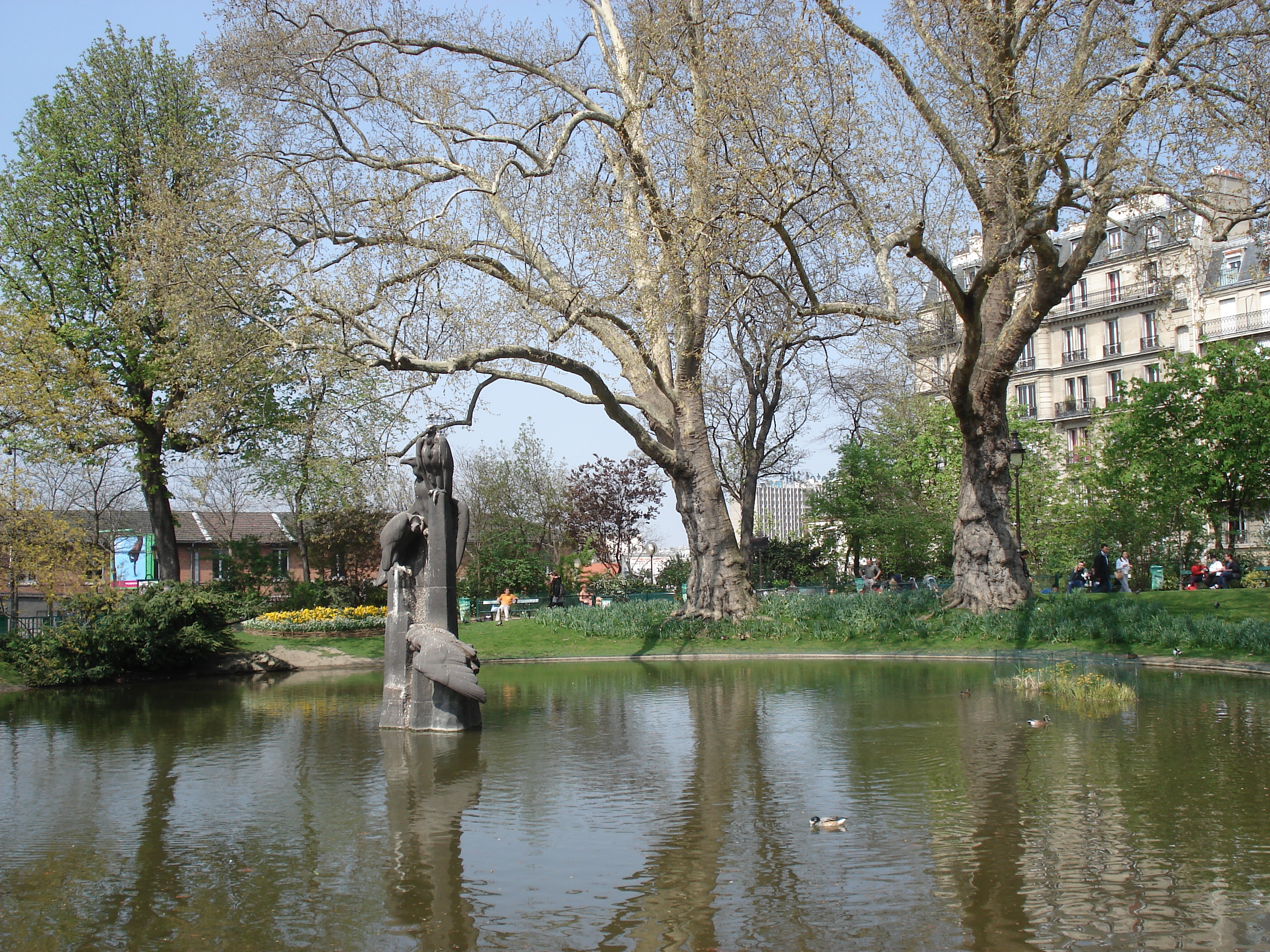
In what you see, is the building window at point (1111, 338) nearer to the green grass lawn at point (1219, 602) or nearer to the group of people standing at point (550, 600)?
the green grass lawn at point (1219, 602)

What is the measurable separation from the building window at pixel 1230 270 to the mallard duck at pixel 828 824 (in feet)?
183

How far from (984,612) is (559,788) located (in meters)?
15.0

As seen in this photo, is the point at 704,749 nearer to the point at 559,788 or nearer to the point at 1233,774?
the point at 559,788

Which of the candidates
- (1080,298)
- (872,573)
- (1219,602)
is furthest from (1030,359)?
(1219,602)

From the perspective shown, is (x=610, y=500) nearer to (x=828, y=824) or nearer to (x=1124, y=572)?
(x=1124, y=572)

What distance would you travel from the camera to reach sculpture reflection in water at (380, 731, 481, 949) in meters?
5.86

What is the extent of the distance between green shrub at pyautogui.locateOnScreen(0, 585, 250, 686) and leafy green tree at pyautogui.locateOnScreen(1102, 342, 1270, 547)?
102 feet

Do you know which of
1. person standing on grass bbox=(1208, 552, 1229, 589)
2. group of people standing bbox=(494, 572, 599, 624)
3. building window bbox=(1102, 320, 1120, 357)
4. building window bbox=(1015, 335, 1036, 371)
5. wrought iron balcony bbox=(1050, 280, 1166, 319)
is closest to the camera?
group of people standing bbox=(494, 572, 599, 624)

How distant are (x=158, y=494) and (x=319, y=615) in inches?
240

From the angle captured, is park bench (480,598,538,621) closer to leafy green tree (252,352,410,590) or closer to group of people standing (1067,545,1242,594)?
leafy green tree (252,352,410,590)

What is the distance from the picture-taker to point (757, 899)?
607cm

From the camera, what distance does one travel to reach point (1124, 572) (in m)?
31.9

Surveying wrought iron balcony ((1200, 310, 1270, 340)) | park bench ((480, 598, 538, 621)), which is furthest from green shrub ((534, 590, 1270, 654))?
wrought iron balcony ((1200, 310, 1270, 340))

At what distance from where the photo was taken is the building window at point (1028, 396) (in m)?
61.4
